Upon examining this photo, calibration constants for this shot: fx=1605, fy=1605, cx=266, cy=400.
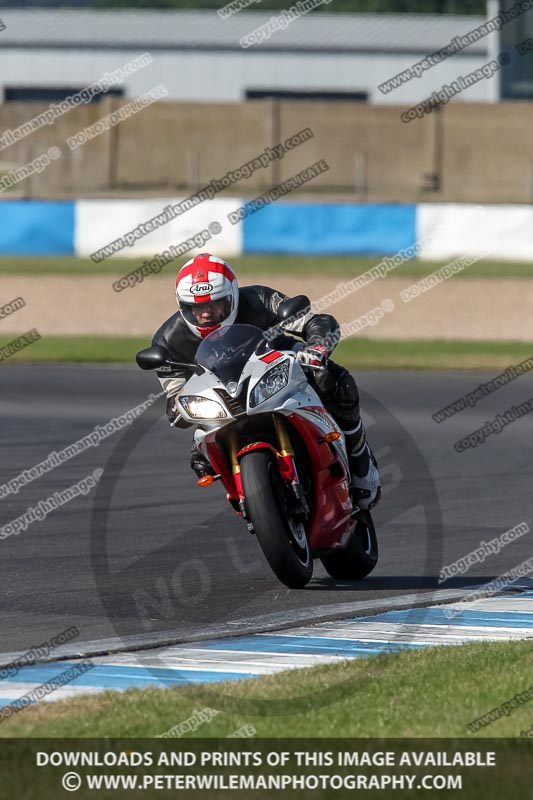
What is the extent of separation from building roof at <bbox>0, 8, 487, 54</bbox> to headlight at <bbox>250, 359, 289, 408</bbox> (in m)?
53.8

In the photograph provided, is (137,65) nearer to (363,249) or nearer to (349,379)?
(363,249)

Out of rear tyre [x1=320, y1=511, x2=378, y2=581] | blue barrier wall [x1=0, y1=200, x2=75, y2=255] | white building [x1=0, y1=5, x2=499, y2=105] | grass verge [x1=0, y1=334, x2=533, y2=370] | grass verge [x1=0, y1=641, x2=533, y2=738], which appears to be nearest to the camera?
grass verge [x1=0, y1=641, x2=533, y2=738]

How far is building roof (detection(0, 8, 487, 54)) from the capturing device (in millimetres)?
60531

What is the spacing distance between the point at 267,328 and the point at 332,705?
3143 mm

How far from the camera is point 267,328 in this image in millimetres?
8570

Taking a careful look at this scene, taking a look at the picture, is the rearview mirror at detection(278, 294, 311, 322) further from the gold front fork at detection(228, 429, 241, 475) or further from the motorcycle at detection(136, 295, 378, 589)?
the gold front fork at detection(228, 429, 241, 475)

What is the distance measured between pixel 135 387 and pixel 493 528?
29.4 ft

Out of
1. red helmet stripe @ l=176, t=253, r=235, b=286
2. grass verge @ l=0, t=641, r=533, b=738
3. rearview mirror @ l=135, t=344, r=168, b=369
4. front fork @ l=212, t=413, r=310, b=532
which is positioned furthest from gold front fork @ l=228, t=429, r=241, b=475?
grass verge @ l=0, t=641, r=533, b=738

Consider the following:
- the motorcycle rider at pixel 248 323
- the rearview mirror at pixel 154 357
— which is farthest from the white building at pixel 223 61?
the rearview mirror at pixel 154 357

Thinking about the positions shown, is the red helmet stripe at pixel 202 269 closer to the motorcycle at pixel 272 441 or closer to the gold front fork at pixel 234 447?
the motorcycle at pixel 272 441

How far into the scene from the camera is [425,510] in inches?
444

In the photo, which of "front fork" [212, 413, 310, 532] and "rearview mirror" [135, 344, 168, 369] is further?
"rearview mirror" [135, 344, 168, 369]

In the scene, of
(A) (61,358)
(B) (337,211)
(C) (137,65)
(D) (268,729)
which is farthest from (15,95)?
(D) (268,729)

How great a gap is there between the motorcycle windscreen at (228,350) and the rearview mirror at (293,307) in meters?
0.18
